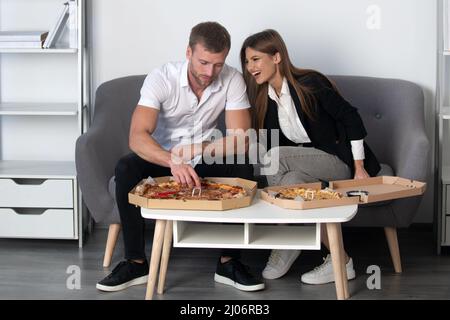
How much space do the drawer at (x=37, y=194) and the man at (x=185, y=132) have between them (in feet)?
1.64

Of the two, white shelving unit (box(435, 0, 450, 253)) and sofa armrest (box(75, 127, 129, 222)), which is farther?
white shelving unit (box(435, 0, 450, 253))

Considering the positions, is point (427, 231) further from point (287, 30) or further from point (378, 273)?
point (287, 30)

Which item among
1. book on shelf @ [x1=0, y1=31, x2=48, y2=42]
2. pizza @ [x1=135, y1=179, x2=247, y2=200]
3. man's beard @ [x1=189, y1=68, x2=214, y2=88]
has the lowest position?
pizza @ [x1=135, y1=179, x2=247, y2=200]

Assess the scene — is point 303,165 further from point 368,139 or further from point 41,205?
point 41,205

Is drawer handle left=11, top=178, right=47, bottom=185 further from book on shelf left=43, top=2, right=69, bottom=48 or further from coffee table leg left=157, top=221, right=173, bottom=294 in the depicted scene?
coffee table leg left=157, top=221, right=173, bottom=294

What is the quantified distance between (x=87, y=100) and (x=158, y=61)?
382 mm

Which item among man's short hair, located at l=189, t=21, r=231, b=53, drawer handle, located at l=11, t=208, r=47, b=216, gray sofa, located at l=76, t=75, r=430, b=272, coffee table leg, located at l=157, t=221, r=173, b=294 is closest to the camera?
coffee table leg, located at l=157, t=221, r=173, b=294

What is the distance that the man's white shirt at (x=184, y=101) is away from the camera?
10.6 feet

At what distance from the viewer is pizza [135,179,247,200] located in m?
2.77

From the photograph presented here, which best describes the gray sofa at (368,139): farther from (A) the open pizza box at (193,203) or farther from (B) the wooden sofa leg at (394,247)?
(A) the open pizza box at (193,203)

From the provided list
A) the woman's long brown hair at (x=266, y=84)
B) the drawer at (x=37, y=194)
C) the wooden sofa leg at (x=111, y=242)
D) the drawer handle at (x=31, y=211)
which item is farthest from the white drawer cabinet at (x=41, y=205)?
the woman's long brown hair at (x=266, y=84)

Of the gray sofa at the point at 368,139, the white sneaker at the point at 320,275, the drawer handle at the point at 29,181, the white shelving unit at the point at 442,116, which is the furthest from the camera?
the drawer handle at the point at 29,181

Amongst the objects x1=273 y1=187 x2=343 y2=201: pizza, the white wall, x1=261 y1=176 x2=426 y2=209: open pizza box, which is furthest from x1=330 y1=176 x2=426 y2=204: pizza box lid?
the white wall
